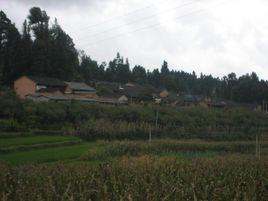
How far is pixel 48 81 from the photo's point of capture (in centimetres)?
6506

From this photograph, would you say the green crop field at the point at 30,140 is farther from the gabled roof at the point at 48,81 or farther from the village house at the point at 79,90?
the village house at the point at 79,90

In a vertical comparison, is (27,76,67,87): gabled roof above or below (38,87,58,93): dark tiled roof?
above

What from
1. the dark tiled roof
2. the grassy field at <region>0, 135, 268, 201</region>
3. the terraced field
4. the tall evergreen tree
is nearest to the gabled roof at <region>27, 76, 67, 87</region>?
the dark tiled roof

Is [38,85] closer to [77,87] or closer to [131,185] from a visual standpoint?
[77,87]

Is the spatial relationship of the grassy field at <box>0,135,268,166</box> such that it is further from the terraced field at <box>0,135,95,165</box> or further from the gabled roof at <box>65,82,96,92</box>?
the gabled roof at <box>65,82,96,92</box>

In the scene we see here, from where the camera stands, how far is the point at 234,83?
115 m

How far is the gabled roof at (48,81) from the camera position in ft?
209

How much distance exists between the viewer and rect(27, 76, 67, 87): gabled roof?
63787 mm

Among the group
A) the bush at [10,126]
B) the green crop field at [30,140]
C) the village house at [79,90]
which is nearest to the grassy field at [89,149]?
the green crop field at [30,140]

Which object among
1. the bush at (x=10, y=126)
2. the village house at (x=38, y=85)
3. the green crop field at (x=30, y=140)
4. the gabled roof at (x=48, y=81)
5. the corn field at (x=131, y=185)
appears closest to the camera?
the corn field at (x=131, y=185)

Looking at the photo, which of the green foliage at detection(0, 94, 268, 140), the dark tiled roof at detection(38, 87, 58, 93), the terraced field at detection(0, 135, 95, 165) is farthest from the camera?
the dark tiled roof at detection(38, 87, 58, 93)

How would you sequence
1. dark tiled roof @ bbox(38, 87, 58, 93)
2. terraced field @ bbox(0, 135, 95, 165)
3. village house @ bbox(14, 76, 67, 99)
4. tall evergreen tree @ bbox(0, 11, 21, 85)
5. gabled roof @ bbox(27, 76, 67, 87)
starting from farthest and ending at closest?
tall evergreen tree @ bbox(0, 11, 21, 85), gabled roof @ bbox(27, 76, 67, 87), village house @ bbox(14, 76, 67, 99), dark tiled roof @ bbox(38, 87, 58, 93), terraced field @ bbox(0, 135, 95, 165)

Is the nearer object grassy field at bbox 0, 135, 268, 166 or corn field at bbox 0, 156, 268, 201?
corn field at bbox 0, 156, 268, 201

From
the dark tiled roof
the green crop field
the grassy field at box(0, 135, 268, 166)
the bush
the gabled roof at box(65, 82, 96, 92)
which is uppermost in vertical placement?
the gabled roof at box(65, 82, 96, 92)
